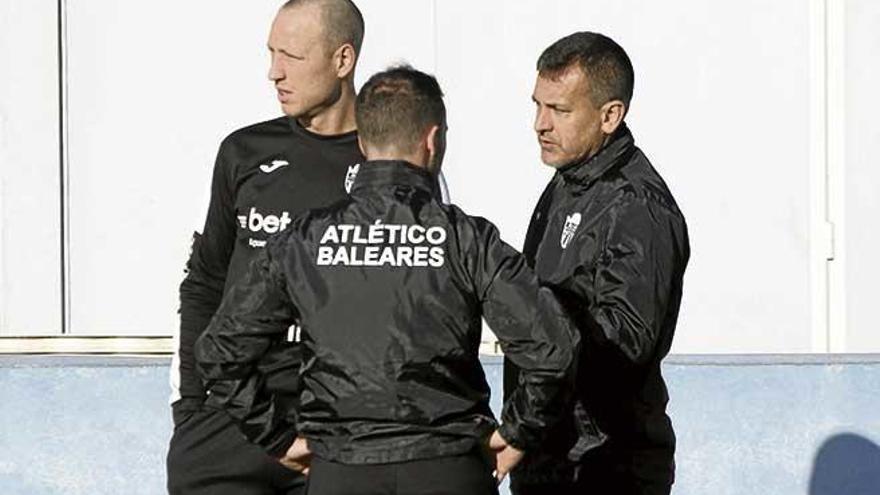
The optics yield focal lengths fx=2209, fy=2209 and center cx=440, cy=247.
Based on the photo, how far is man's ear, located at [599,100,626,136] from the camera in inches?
190

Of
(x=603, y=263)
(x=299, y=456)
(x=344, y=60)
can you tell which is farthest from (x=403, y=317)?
(x=344, y=60)

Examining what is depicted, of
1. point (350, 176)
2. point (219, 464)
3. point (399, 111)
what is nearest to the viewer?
point (399, 111)

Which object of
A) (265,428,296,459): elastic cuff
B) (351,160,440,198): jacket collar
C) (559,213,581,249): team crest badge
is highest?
(351,160,440,198): jacket collar

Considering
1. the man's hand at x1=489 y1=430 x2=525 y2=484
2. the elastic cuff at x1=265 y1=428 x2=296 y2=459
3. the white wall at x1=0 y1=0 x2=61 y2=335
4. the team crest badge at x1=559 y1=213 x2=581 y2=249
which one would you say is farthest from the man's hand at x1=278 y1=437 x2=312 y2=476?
the white wall at x1=0 y1=0 x2=61 y2=335

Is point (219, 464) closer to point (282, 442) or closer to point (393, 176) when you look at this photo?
point (282, 442)

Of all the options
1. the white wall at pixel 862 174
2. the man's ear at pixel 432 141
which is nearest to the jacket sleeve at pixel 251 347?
the man's ear at pixel 432 141

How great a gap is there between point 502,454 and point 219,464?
106cm

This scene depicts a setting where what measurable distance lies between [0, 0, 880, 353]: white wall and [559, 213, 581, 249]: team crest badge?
3.71 meters

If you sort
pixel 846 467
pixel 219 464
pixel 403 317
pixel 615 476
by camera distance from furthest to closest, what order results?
pixel 846 467
pixel 219 464
pixel 615 476
pixel 403 317

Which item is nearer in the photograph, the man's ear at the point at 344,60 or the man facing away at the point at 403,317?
the man facing away at the point at 403,317

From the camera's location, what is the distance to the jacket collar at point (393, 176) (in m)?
4.30

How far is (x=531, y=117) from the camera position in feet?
28.0

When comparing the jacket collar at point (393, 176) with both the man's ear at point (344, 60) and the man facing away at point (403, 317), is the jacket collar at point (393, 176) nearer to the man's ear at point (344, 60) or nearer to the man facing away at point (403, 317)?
the man facing away at point (403, 317)

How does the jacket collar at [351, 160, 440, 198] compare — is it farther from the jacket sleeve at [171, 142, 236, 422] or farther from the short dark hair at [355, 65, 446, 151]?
the jacket sleeve at [171, 142, 236, 422]
